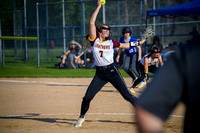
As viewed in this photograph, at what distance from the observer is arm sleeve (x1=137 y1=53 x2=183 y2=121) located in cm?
143

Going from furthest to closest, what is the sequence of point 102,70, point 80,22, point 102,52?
point 80,22, point 102,52, point 102,70

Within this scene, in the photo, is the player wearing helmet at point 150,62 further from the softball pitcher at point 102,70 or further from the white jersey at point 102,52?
the white jersey at point 102,52

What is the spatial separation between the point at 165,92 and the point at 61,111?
6.33 metres

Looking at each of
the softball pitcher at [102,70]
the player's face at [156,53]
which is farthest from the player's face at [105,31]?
the player's face at [156,53]

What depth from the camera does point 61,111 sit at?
756 centimetres

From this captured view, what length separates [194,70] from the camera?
1417 millimetres

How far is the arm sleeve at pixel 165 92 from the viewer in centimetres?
143

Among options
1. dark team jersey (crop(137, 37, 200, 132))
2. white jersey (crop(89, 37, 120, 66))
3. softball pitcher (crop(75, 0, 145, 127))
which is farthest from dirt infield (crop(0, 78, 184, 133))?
dark team jersey (crop(137, 37, 200, 132))

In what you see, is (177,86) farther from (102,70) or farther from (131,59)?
(131,59)

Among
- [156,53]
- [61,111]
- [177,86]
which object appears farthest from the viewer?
[156,53]

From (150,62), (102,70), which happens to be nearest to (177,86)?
(102,70)

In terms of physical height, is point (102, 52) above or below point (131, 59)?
above

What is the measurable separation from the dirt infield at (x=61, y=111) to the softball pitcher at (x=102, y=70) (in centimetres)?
53

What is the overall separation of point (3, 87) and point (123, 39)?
5185 millimetres
